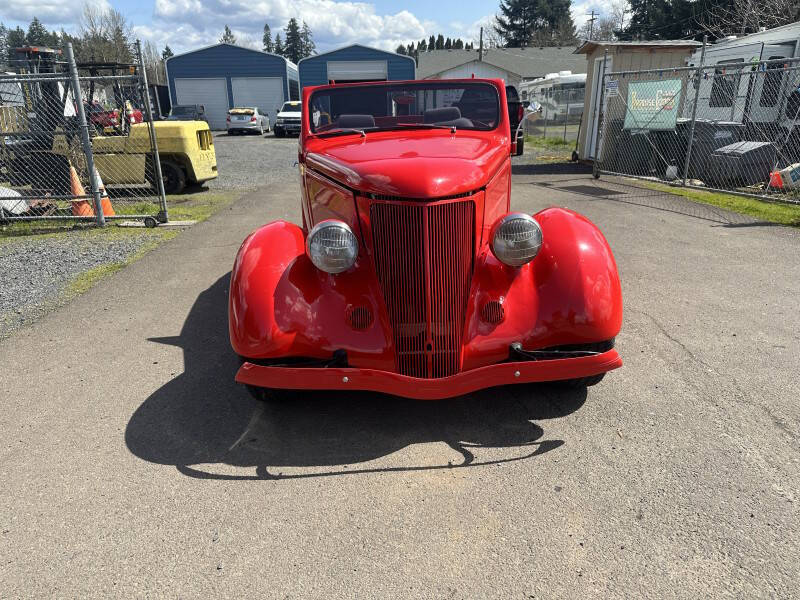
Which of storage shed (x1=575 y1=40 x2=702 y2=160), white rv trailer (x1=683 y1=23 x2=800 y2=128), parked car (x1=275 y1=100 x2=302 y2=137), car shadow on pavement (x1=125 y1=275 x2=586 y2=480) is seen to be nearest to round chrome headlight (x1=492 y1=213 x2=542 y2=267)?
car shadow on pavement (x1=125 y1=275 x2=586 y2=480)

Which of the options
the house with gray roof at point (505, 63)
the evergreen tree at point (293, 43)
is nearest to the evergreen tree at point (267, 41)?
the evergreen tree at point (293, 43)

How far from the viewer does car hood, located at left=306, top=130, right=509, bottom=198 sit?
2.88 metres

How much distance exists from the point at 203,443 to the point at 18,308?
3454mm

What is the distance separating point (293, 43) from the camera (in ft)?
294

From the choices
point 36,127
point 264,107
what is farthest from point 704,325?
point 264,107

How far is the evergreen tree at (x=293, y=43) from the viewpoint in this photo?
8800cm

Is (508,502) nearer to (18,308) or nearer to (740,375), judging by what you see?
(740,375)

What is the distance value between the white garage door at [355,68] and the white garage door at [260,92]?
11.8 ft

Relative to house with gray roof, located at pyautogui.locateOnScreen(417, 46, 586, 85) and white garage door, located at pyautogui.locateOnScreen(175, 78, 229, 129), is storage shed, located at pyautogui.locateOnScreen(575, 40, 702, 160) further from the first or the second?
house with gray roof, located at pyautogui.locateOnScreen(417, 46, 586, 85)

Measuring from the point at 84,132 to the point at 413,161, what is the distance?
6.77 meters

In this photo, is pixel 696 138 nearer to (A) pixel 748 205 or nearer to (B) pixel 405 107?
(A) pixel 748 205

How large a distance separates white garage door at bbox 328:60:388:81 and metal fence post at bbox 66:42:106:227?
2939cm

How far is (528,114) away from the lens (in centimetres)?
515

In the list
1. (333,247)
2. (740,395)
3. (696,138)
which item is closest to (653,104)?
(696,138)
